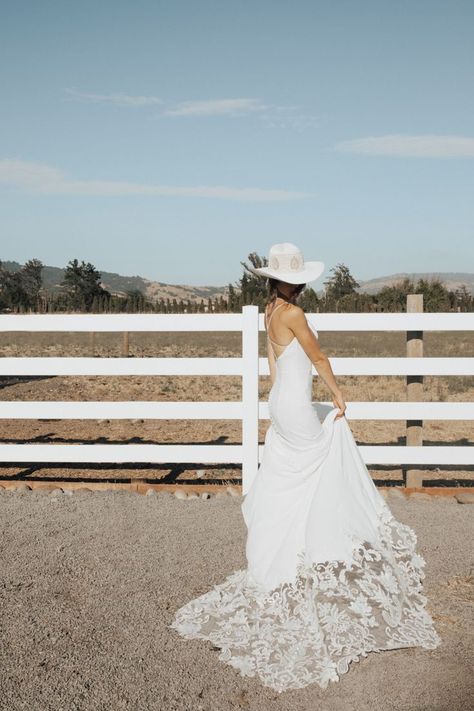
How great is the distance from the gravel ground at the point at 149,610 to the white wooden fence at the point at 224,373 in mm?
484

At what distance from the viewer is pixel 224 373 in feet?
25.6

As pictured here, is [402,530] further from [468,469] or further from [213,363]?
[468,469]

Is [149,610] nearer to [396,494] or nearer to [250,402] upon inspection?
[250,402]

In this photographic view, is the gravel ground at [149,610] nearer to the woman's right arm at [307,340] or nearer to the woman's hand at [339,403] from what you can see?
the woman's hand at [339,403]

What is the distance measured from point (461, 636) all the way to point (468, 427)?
30.7 ft

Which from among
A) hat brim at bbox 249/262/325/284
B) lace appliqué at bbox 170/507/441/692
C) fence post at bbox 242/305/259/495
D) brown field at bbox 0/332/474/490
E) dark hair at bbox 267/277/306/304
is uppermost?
hat brim at bbox 249/262/325/284

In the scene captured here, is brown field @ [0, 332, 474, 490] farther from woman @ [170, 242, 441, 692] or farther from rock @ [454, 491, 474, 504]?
woman @ [170, 242, 441, 692]

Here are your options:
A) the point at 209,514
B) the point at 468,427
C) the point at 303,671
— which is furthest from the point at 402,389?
the point at 303,671

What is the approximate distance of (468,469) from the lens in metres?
9.84

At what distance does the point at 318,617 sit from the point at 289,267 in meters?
2.01

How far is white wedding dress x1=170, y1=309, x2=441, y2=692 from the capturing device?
4113mm

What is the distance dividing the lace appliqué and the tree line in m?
26.5

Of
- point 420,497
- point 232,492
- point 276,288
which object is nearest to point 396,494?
point 420,497

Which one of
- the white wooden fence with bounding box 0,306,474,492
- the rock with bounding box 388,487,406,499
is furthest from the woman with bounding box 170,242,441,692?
the white wooden fence with bounding box 0,306,474,492
